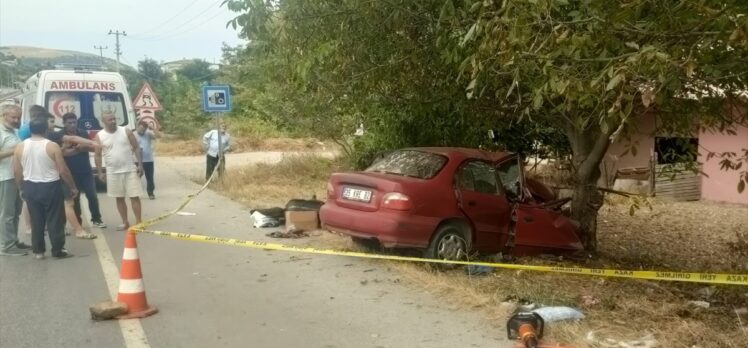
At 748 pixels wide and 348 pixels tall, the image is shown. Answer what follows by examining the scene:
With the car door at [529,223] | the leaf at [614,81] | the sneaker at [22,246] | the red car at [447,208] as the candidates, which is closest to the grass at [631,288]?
the car door at [529,223]

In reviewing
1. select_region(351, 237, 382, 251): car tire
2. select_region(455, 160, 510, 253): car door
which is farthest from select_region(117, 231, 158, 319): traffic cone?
select_region(455, 160, 510, 253): car door

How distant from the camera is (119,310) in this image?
5309 mm

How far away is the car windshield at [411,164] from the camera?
24.5 feet

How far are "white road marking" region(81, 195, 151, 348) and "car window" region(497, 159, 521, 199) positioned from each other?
169 inches

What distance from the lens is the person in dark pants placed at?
761 centimetres

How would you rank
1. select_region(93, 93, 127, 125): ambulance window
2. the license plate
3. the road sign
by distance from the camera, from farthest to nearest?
the road sign → select_region(93, 93, 127, 125): ambulance window → the license plate

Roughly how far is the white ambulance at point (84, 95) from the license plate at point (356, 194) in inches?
340

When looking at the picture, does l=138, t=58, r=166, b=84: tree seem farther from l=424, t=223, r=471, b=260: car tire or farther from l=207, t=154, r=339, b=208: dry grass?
l=424, t=223, r=471, b=260: car tire

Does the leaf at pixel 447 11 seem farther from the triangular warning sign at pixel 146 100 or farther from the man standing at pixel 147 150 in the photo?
the triangular warning sign at pixel 146 100

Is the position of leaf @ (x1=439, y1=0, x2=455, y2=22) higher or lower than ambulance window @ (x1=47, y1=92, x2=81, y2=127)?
higher

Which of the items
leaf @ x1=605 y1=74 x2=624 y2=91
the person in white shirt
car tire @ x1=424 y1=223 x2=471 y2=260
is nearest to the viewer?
leaf @ x1=605 y1=74 x2=624 y2=91

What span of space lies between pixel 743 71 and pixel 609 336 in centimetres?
220

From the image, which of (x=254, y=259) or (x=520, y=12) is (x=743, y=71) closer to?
(x=520, y=12)

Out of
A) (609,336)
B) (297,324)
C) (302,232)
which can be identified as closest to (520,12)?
(609,336)
